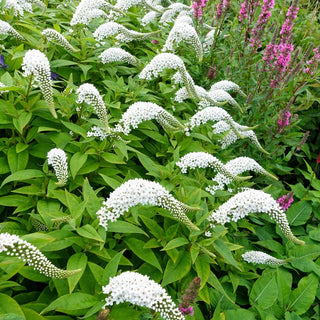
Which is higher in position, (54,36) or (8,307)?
(54,36)

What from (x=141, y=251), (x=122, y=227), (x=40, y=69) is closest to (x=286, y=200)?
(x=141, y=251)

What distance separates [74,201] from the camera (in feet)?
7.45

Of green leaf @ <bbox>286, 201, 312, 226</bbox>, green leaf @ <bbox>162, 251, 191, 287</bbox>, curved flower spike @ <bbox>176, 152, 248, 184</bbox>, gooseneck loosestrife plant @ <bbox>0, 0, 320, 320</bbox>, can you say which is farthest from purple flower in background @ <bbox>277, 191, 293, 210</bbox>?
green leaf @ <bbox>162, 251, 191, 287</bbox>

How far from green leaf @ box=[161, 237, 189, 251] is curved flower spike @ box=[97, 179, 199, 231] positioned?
199 millimetres

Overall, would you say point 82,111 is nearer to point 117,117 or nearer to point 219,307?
point 117,117

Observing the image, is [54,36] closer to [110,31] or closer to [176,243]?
[110,31]

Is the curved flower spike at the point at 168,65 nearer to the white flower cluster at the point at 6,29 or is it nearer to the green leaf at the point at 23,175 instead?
the white flower cluster at the point at 6,29

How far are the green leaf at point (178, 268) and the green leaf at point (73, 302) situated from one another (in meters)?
0.56

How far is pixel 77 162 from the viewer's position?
261 cm

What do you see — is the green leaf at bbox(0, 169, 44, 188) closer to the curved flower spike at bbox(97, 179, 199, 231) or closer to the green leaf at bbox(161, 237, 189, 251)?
the curved flower spike at bbox(97, 179, 199, 231)

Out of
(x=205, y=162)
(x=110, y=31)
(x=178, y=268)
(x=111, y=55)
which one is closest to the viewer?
(x=178, y=268)

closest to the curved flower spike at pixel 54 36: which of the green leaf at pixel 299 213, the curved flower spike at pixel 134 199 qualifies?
the curved flower spike at pixel 134 199

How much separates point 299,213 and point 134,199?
9.05 ft

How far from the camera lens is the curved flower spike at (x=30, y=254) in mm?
1668
